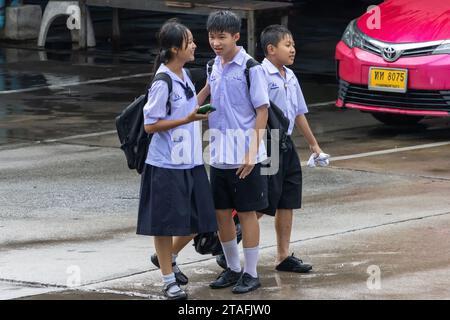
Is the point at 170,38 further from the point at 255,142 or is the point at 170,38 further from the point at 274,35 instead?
the point at 274,35

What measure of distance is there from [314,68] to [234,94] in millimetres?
9707

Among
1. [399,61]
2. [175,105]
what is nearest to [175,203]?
[175,105]

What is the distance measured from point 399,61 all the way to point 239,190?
503 centimetres

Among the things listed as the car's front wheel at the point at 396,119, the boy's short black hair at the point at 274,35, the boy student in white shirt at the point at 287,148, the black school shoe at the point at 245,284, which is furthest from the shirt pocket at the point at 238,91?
the car's front wheel at the point at 396,119

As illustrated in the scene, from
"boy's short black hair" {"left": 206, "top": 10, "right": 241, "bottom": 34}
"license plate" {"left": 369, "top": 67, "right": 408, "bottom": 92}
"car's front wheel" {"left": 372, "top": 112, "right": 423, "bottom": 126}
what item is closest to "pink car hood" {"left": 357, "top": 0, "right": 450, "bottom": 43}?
"license plate" {"left": 369, "top": 67, "right": 408, "bottom": 92}

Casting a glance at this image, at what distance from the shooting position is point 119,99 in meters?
14.3

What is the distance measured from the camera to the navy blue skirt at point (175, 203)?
6.73m

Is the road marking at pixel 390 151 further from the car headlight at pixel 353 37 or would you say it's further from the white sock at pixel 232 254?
the white sock at pixel 232 254

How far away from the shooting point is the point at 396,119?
41.2ft

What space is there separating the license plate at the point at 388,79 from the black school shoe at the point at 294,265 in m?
4.51

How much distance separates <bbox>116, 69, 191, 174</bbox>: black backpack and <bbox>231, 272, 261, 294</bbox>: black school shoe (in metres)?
0.81
